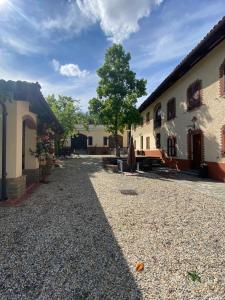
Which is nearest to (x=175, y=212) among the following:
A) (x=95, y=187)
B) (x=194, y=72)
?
(x=95, y=187)

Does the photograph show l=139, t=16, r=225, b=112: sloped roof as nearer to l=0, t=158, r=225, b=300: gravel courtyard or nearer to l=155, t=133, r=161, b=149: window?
l=155, t=133, r=161, b=149: window

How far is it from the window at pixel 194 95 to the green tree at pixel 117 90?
712 centimetres

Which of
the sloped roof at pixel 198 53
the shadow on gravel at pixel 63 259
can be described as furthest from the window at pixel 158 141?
the shadow on gravel at pixel 63 259

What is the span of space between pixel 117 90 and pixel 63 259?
60.3 feet

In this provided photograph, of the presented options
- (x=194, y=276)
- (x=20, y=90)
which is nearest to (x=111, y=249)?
(x=194, y=276)

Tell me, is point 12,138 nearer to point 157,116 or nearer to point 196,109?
point 196,109

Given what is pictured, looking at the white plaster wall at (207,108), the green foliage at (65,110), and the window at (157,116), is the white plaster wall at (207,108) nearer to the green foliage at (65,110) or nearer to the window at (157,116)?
the window at (157,116)

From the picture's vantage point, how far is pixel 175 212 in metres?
6.25

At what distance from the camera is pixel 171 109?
18031 millimetres

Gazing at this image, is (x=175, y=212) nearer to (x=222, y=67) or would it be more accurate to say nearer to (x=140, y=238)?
(x=140, y=238)

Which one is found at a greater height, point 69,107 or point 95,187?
point 69,107

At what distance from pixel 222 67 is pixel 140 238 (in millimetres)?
9485

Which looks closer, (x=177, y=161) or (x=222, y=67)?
(x=222, y=67)

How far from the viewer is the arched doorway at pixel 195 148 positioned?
13.9 m
